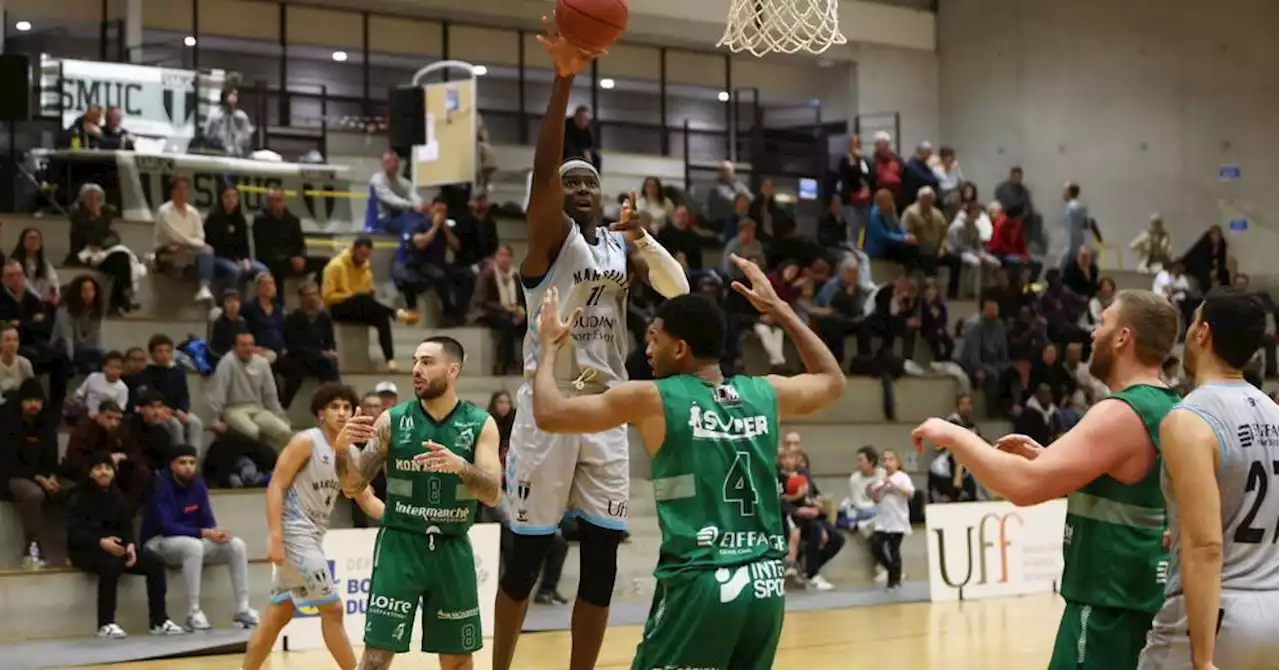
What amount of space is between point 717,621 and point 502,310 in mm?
12297

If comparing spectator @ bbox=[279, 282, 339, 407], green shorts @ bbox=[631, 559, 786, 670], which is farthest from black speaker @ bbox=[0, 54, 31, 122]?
green shorts @ bbox=[631, 559, 786, 670]

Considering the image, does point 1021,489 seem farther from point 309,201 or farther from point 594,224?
point 309,201

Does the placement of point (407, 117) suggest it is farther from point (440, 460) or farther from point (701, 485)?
point (701, 485)

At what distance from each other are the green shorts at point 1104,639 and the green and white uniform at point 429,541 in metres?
2.94

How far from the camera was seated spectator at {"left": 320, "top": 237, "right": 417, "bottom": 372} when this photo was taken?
52.9 feet

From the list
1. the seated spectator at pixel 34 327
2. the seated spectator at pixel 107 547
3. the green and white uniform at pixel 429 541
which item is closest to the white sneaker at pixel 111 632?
the seated spectator at pixel 107 547

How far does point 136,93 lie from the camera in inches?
758

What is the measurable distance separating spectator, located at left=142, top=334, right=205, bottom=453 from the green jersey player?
9128 mm

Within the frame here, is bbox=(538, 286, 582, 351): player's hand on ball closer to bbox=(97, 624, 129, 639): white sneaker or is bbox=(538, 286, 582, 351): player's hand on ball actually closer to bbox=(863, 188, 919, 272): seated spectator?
bbox=(97, 624, 129, 639): white sneaker

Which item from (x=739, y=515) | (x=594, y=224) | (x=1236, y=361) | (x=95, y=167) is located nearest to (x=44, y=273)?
(x=95, y=167)

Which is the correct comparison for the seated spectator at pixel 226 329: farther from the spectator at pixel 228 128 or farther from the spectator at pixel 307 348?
the spectator at pixel 228 128

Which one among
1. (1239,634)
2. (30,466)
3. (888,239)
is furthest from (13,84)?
(1239,634)

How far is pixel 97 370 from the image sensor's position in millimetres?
14148

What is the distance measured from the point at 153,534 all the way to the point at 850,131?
16.8 metres
